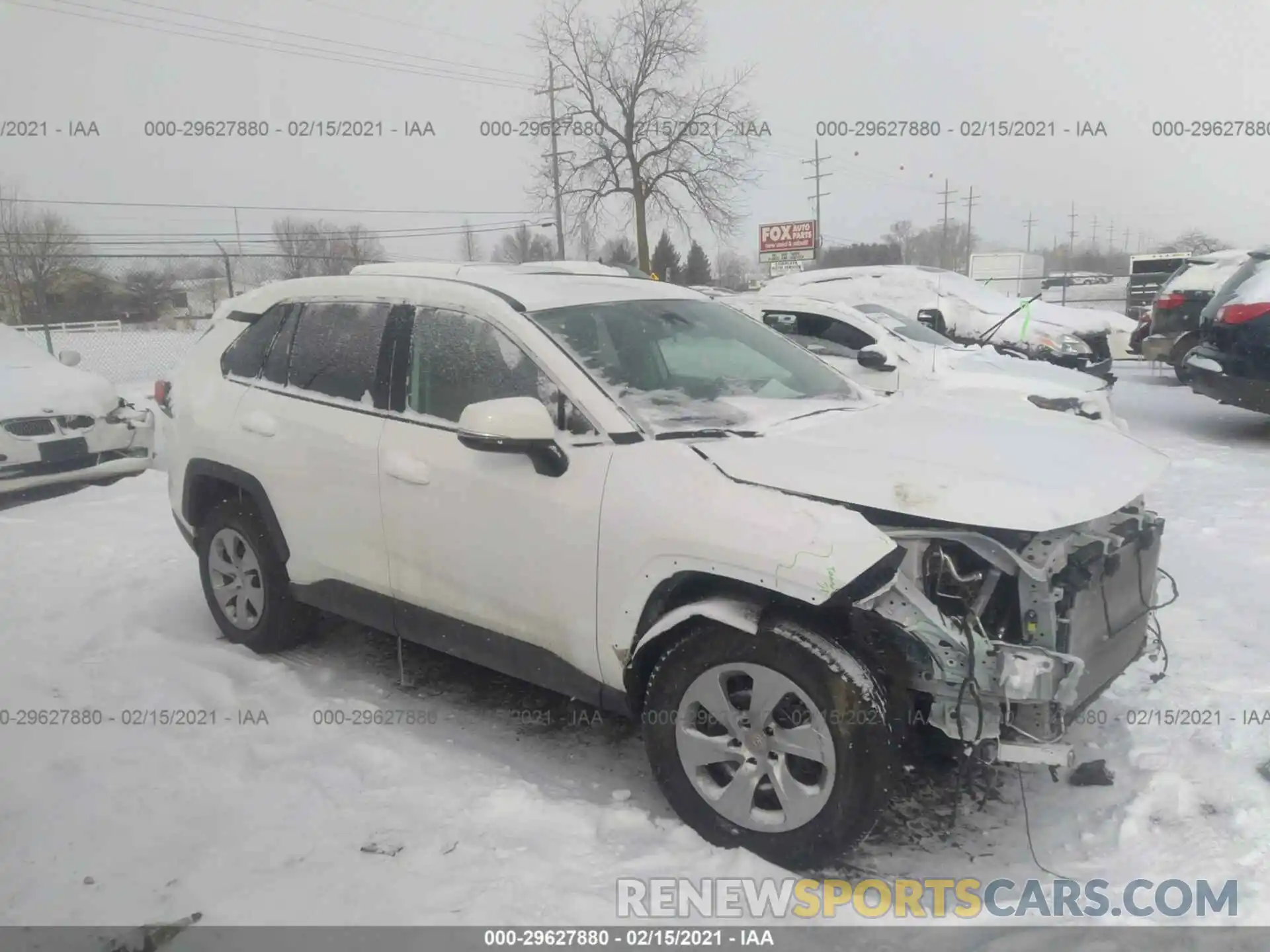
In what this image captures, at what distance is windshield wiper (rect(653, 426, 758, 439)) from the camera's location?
9.93ft

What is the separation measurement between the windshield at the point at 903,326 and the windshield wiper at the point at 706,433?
230 inches

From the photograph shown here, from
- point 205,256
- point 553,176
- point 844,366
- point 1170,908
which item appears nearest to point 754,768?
point 1170,908

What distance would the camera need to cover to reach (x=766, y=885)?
8.71 ft

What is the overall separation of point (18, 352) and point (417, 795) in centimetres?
728

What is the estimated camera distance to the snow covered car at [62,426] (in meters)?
7.08

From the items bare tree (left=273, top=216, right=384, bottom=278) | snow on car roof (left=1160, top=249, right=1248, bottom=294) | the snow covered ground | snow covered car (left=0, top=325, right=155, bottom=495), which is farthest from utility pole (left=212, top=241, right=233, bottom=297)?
snow on car roof (left=1160, top=249, right=1248, bottom=294)

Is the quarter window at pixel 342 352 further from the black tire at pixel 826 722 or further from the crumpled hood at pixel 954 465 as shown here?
the black tire at pixel 826 722

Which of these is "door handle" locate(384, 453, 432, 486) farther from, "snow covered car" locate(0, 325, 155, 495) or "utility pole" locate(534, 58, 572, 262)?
"utility pole" locate(534, 58, 572, 262)

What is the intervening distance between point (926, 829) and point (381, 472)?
2.38 m

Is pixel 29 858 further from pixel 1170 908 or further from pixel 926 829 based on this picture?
pixel 1170 908

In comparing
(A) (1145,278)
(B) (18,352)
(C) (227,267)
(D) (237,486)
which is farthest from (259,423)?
(A) (1145,278)

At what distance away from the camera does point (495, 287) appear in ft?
11.8

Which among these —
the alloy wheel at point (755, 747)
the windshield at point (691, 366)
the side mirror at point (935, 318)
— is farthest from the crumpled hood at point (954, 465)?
the side mirror at point (935, 318)

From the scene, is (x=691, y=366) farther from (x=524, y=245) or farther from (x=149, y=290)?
(x=524, y=245)
